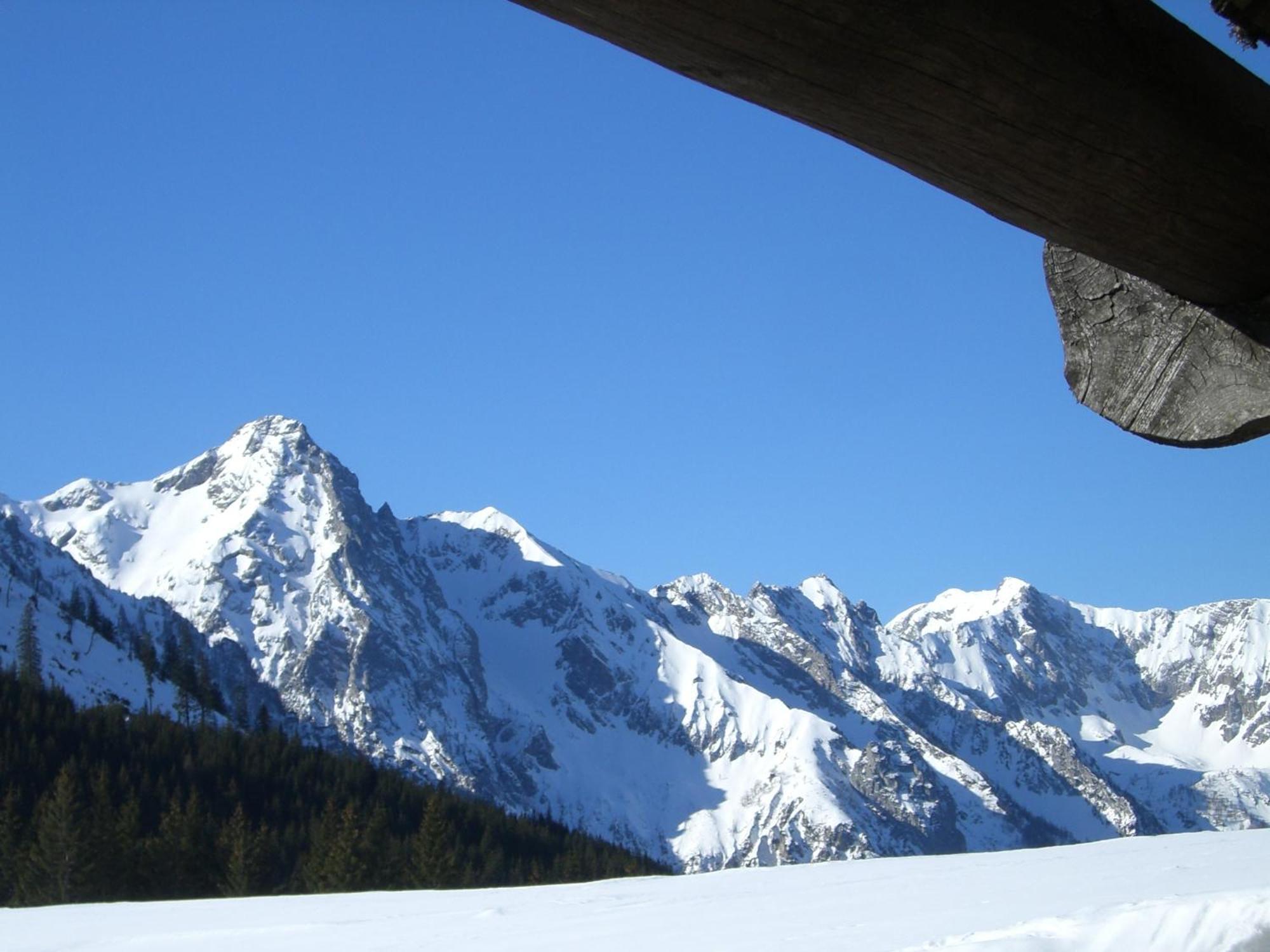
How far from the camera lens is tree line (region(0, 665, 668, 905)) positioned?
2334 inches

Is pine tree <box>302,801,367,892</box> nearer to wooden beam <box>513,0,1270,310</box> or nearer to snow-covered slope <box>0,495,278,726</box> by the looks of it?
snow-covered slope <box>0,495,278,726</box>

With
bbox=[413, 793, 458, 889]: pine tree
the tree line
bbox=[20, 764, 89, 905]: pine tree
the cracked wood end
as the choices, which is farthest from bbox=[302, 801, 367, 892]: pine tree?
the cracked wood end

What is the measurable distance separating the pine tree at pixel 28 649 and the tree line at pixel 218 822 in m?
1.20

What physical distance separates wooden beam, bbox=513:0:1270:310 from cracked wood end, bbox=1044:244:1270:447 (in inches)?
4.2

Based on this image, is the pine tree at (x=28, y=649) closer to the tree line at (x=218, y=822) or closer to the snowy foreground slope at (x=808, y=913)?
the tree line at (x=218, y=822)

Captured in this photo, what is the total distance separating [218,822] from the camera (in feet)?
254

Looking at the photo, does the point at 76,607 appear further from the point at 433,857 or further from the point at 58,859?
the point at 433,857

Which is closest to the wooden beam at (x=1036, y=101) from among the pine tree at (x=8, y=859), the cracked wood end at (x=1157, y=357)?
the cracked wood end at (x=1157, y=357)

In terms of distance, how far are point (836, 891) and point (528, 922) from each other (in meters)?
2.99

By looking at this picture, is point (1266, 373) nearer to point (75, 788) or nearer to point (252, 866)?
point (252, 866)

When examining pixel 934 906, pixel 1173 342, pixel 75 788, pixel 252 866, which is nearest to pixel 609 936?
pixel 934 906

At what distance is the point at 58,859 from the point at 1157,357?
215ft

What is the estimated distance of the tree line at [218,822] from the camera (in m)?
59.3

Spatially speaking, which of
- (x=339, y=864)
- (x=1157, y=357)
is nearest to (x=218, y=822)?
(x=339, y=864)
